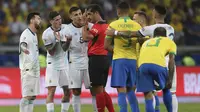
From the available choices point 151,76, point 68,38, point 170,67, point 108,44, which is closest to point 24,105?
point 68,38

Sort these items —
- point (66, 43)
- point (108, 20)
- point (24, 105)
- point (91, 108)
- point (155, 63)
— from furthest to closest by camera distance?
point (108, 20) → point (91, 108) → point (66, 43) → point (24, 105) → point (155, 63)

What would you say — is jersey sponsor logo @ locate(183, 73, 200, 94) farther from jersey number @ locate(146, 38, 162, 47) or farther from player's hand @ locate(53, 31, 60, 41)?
jersey number @ locate(146, 38, 162, 47)

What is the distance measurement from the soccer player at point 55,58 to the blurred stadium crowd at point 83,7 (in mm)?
9872

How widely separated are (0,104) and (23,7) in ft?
22.8

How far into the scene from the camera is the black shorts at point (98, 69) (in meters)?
14.5

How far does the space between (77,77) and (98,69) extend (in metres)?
0.55

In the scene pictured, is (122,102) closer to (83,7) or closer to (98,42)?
(98,42)

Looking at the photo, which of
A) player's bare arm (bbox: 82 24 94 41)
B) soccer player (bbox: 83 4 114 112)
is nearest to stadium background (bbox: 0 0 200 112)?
soccer player (bbox: 83 4 114 112)

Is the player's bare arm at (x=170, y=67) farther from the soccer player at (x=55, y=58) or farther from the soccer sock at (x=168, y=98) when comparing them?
the soccer player at (x=55, y=58)

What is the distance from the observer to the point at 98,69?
1460 centimetres

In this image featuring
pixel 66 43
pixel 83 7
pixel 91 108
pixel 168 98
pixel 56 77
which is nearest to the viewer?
pixel 168 98

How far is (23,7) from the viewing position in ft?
88.6

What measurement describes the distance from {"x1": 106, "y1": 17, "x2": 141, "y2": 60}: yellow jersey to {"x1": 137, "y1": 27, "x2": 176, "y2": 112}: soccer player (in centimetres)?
70

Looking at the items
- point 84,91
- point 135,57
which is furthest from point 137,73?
point 84,91
